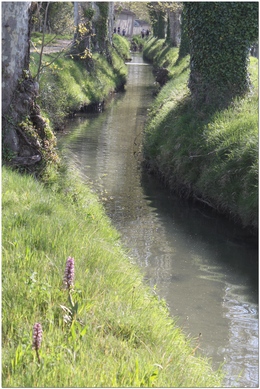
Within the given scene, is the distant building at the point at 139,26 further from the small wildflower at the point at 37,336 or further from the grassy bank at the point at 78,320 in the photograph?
the small wildflower at the point at 37,336

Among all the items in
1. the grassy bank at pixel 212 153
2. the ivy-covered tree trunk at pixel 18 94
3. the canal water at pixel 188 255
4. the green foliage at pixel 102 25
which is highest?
the green foliage at pixel 102 25

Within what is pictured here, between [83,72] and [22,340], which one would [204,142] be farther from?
[83,72]

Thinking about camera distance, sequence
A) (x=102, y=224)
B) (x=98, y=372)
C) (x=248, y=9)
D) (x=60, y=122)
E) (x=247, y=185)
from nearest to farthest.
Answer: (x=98, y=372)
(x=102, y=224)
(x=247, y=185)
(x=248, y=9)
(x=60, y=122)

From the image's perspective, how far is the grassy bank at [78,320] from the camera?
12.3ft

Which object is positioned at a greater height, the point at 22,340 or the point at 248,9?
the point at 248,9

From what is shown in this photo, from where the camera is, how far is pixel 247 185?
1007 cm

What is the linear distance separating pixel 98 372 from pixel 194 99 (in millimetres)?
11209

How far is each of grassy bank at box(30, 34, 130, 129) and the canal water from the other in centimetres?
162

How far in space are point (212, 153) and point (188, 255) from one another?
2.96 meters

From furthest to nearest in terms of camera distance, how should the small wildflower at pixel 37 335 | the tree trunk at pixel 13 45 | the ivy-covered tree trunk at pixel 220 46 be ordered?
the ivy-covered tree trunk at pixel 220 46
the tree trunk at pixel 13 45
the small wildflower at pixel 37 335

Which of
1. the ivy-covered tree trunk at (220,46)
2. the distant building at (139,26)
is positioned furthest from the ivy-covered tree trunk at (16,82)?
the distant building at (139,26)

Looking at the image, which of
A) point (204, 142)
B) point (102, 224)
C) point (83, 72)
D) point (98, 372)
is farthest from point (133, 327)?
point (83, 72)

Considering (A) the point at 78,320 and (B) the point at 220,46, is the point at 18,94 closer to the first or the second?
(A) the point at 78,320

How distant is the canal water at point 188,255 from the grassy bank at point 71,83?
5.32 feet
